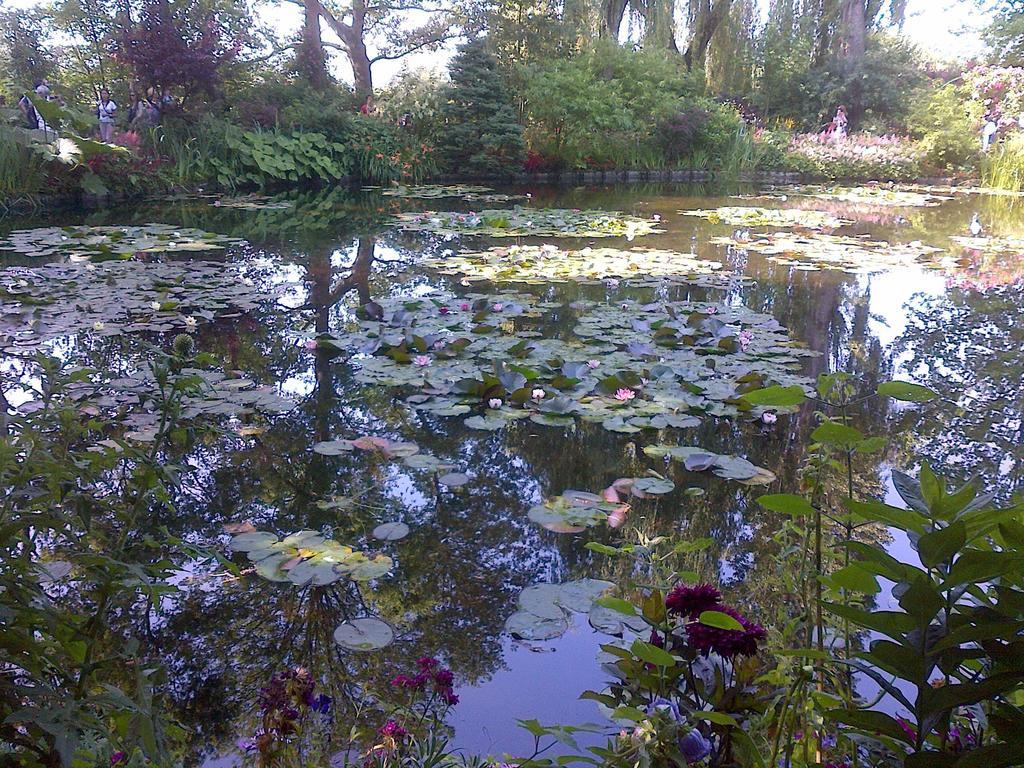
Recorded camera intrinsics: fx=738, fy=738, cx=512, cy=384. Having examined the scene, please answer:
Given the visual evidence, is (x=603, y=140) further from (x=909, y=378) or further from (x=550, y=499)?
(x=550, y=499)

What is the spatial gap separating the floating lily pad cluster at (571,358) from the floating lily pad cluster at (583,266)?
795 millimetres

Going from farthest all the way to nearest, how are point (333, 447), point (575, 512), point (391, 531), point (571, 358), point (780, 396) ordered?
point (571, 358) → point (333, 447) → point (575, 512) → point (391, 531) → point (780, 396)

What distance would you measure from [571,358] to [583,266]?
7.71 feet

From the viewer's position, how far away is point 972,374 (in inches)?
129

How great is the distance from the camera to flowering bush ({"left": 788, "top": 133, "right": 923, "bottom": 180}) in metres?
13.8

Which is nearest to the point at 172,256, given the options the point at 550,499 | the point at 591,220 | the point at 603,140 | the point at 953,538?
the point at 591,220

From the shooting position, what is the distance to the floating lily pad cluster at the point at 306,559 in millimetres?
1708

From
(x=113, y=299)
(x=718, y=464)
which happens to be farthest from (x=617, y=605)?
(x=113, y=299)

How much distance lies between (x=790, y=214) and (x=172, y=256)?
20.8 feet

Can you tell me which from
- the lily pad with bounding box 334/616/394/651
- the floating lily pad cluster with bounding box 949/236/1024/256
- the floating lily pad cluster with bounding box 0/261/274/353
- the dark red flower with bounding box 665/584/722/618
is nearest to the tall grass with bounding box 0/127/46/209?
the floating lily pad cluster with bounding box 0/261/274/353

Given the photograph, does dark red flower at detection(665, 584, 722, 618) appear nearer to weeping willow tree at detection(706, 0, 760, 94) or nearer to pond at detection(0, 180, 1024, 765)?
pond at detection(0, 180, 1024, 765)

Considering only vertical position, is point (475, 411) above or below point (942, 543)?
below

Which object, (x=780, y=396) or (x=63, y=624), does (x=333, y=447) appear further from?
(x=780, y=396)

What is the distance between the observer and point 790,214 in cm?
823
